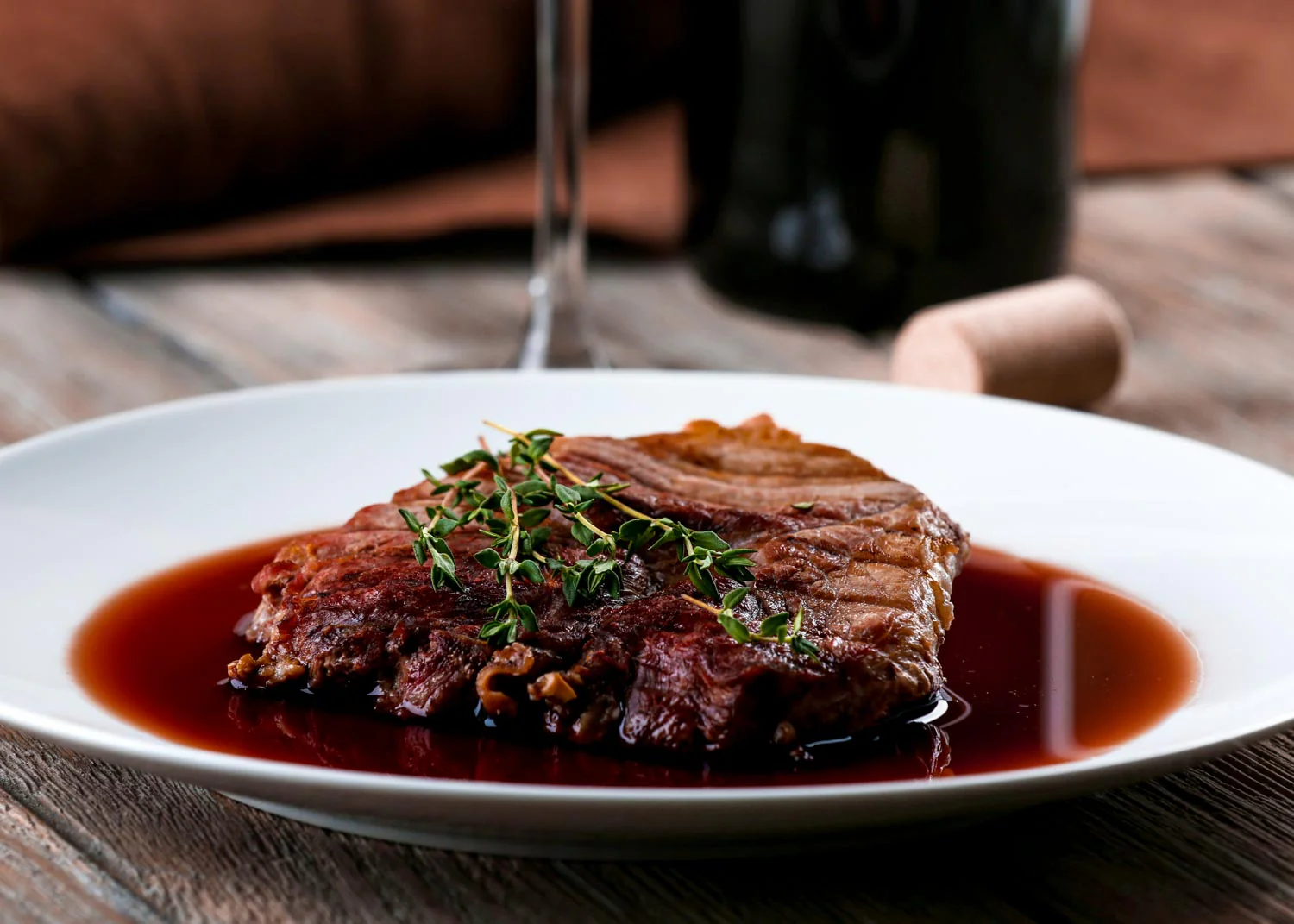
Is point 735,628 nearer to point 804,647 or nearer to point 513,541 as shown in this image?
point 804,647

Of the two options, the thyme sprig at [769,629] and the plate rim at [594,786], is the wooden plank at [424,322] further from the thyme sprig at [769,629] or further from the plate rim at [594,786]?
the plate rim at [594,786]

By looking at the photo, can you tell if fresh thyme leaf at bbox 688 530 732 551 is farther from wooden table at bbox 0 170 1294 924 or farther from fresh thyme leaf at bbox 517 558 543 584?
wooden table at bbox 0 170 1294 924

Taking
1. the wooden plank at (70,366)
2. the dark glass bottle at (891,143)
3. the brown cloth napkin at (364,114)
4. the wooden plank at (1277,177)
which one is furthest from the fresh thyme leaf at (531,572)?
the wooden plank at (1277,177)

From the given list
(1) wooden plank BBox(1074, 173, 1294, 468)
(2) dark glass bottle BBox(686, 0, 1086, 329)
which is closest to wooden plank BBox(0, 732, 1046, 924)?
(1) wooden plank BBox(1074, 173, 1294, 468)

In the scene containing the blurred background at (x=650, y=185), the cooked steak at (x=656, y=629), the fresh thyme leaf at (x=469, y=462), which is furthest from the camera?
the blurred background at (x=650, y=185)

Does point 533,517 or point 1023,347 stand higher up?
point 533,517

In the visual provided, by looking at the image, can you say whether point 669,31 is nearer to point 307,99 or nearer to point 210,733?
point 307,99

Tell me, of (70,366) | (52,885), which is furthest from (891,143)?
(52,885)
